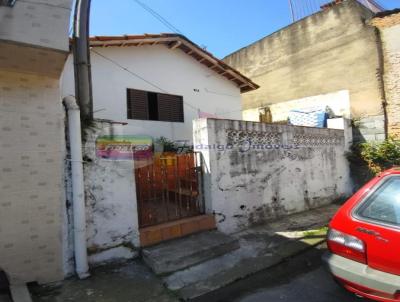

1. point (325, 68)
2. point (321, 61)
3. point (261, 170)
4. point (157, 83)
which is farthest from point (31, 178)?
point (321, 61)

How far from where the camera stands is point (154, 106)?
8.92 m

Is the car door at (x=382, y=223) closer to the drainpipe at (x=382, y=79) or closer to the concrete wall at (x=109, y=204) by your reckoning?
the concrete wall at (x=109, y=204)

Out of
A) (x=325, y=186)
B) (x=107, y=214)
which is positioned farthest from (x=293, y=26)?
(x=107, y=214)

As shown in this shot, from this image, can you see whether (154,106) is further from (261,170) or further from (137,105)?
(261,170)

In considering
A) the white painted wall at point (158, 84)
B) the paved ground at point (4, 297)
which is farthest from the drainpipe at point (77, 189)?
the white painted wall at point (158, 84)

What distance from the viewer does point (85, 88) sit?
4.18m

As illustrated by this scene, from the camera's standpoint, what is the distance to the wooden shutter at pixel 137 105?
332 inches

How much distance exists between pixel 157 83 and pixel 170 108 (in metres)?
0.88

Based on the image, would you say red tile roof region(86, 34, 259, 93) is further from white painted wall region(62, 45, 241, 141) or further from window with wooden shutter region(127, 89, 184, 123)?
window with wooden shutter region(127, 89, 184, 123)

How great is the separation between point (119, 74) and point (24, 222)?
224 inches

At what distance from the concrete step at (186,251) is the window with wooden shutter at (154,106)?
491 cm

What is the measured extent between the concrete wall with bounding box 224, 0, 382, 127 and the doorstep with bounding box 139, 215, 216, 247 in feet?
25.6

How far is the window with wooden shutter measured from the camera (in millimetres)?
8492

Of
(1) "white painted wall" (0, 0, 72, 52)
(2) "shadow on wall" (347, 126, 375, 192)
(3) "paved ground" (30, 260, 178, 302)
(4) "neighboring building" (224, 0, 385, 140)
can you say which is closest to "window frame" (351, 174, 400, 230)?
(3) "paved ground" (30, 260, 178, 302)
